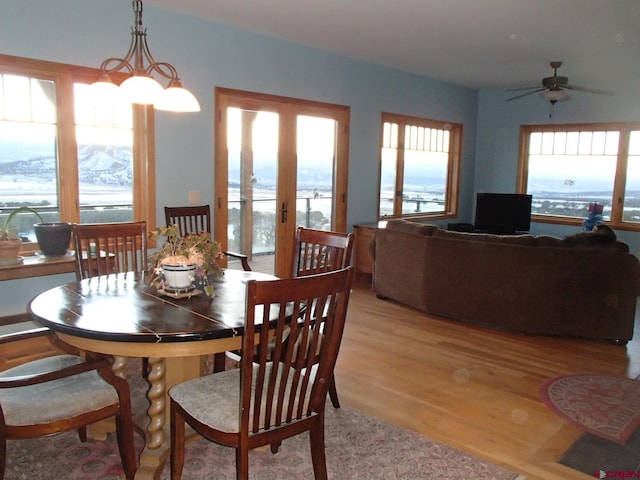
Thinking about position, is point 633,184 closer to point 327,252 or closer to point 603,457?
point 603,457

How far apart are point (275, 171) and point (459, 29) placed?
222 cm

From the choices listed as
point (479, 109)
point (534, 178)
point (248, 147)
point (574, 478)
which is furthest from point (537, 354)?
point (479, 109)

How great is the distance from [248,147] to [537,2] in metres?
2.81

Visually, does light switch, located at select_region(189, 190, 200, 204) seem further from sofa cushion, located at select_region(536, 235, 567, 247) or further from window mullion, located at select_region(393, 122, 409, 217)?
window mullion, located at select_region(393, 122, 409, 217)

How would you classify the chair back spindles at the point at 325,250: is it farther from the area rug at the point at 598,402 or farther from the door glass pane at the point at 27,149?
the door glass pane at the point at 27,149

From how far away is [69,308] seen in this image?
7.39ft

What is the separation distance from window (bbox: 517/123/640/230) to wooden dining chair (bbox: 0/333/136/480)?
22.7 feet

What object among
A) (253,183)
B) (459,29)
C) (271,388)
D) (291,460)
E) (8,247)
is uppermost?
(459,29)

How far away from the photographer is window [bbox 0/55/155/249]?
3816 mm

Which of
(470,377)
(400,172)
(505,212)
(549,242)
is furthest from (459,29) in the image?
(505,212)

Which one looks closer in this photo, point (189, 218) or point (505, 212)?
point (189, 218)

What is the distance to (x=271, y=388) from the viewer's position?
1883 mm

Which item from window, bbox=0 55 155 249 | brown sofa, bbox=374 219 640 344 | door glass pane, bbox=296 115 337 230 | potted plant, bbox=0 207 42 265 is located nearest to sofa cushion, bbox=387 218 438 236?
brown sofa, bbox=374 219 640 344

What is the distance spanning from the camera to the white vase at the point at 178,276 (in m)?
2.47
